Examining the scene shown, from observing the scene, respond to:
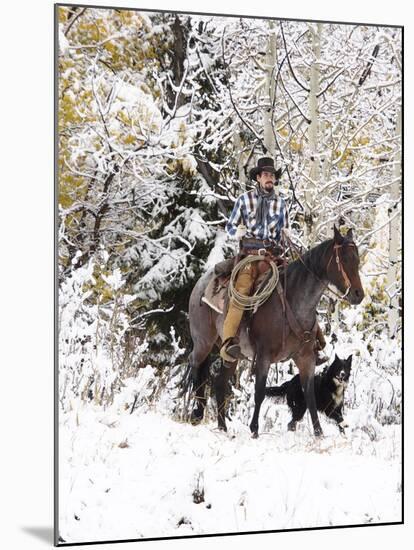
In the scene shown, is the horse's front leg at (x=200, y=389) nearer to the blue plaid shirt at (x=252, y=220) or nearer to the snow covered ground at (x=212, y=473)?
the snow covered ground at (x=212, y=473)

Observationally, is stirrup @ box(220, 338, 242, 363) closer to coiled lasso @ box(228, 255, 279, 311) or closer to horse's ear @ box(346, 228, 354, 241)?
coiled lasso @ box(228, 255, 279, 311)

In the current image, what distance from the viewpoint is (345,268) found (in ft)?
25.1

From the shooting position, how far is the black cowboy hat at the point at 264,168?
7625mm

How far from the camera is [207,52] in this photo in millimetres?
7523

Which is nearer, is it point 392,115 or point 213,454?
point 213,454

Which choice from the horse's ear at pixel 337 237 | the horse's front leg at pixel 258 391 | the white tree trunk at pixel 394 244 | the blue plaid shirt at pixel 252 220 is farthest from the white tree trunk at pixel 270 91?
the horse's front leg at pixel 258 391

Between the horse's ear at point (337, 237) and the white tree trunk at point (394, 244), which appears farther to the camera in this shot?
the white tree trunk at point (394, 244)

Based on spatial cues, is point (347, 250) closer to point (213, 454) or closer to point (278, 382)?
point (278, 382)

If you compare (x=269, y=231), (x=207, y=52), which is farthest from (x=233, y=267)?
(x=207, y=52)

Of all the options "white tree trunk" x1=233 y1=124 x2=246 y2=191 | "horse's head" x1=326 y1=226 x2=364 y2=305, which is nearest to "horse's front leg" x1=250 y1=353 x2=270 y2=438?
"horse's head" x1=326 y1=226 x2=364 y2=305

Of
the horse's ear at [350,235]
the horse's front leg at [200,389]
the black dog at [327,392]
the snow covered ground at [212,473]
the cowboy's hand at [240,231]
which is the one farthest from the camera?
the horse's ear at [350,235]

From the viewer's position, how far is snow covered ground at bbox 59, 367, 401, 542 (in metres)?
7.13

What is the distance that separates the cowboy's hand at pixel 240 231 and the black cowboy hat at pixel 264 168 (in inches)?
12.6

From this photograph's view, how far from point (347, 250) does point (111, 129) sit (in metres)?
1.70
